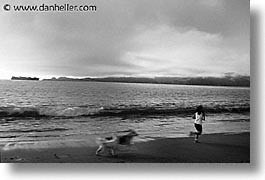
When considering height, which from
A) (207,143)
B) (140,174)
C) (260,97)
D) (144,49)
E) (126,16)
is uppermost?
(126,16)

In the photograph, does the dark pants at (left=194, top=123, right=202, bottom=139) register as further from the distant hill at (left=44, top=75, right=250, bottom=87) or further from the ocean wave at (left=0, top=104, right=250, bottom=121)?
the distant hill at (left=44, top=75, right=250, bottom=87)

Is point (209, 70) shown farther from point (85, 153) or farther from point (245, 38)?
point (85, 153)

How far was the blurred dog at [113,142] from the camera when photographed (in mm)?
1893

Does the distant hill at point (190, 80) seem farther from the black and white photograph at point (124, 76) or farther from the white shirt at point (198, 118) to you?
the white shirt at point (198, 118)

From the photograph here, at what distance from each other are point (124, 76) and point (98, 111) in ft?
0.70

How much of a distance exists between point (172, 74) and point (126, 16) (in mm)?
364

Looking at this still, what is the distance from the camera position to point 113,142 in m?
1.90

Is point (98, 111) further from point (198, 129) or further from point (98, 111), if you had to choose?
point (198, 129)

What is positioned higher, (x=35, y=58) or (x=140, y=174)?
(x=35, y=58)

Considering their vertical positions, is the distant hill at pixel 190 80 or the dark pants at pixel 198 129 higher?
the distant hill at pixel 190 80

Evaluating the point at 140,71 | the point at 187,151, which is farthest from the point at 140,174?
the point at 140,71

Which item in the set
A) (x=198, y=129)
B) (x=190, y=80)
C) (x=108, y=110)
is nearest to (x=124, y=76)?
(x=108, y=110)

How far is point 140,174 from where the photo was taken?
193 centimetres

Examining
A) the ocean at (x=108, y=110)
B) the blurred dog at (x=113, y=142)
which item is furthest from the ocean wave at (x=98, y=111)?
the blurred dog at (x=113, y=142)
